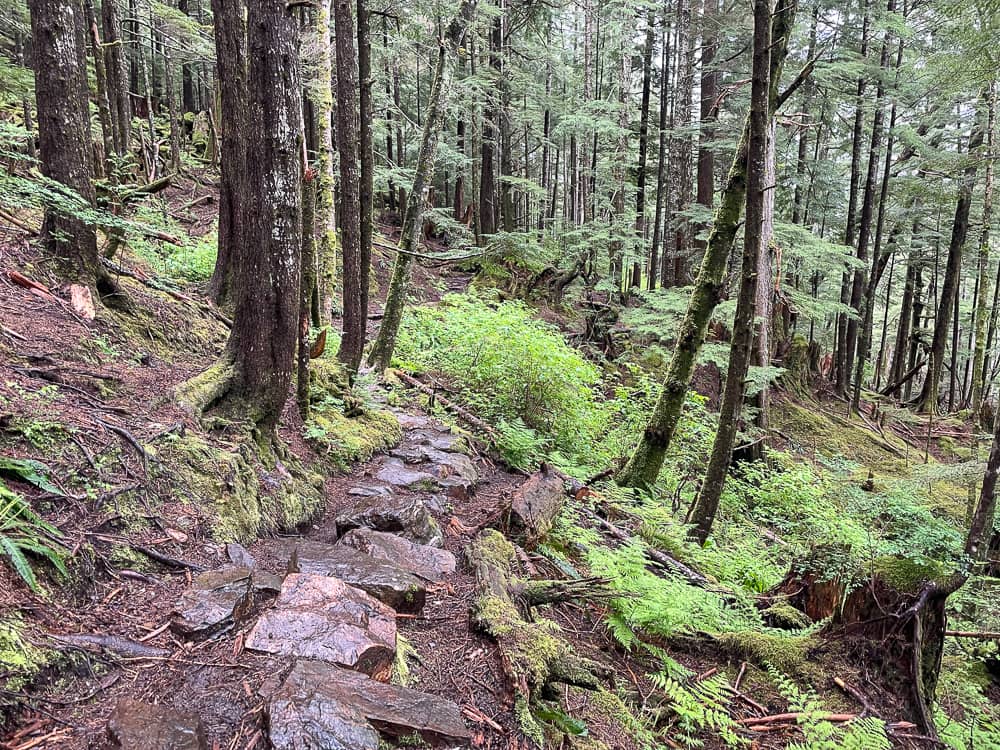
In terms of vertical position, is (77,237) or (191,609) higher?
(77,237)

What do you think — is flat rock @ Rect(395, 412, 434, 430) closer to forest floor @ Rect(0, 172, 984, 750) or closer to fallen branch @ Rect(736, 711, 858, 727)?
forest floor @ Rect(0, 172, 984, 750)

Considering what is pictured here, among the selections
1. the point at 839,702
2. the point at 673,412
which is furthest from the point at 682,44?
the point at 839,702

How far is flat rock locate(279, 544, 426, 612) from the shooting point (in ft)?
11.0

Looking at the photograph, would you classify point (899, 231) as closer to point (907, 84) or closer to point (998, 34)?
point (907, 84)

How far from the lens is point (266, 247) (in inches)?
203

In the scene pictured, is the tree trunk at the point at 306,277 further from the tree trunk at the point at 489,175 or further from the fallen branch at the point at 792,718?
the tree trunk at the point at 489,175

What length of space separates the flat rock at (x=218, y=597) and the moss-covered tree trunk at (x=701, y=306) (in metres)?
5.34

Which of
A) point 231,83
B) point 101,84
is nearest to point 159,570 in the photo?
point 231,83

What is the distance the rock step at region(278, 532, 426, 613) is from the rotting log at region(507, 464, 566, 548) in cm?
149

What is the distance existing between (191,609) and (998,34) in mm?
12140

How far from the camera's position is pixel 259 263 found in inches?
205

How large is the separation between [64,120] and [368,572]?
570 centimetres

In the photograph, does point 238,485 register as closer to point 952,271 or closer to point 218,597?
point 218,597

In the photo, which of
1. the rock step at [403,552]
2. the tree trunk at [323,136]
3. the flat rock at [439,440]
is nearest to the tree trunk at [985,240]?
the flat rock at [439,440]
